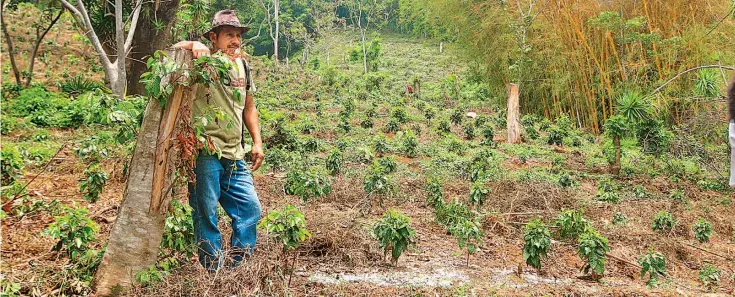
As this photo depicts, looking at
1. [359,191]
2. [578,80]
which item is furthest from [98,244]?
[578,80]

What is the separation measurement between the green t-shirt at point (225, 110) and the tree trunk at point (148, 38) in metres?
A: 6.68

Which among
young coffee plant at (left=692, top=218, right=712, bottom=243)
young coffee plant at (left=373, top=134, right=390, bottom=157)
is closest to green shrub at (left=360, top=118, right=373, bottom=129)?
young coffee plant at (left=373, top=134, right=390, bottom=157)

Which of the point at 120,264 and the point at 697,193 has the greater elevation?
the point at 120,264

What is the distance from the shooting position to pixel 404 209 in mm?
5629

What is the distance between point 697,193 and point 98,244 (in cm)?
710

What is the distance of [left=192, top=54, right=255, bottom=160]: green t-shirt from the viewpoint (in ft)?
9.02

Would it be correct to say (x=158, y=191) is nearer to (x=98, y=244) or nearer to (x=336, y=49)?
(x=98, y=244)

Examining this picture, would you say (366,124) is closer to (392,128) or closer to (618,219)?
(392,128)

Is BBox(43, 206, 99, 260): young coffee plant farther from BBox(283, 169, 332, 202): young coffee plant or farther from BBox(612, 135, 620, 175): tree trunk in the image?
BBox(612, 135, 620, 175): tree trunk

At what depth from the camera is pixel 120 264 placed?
2635 mm

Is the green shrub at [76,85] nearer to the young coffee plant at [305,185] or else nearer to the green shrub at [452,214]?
the young coffee plant at [305,185]

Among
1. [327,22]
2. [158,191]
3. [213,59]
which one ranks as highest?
[327,22]

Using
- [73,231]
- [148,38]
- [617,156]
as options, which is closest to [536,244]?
[73,231]

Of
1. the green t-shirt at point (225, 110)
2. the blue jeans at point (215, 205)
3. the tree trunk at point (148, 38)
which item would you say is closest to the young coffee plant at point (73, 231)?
the blue jeans at point (215, 205)
